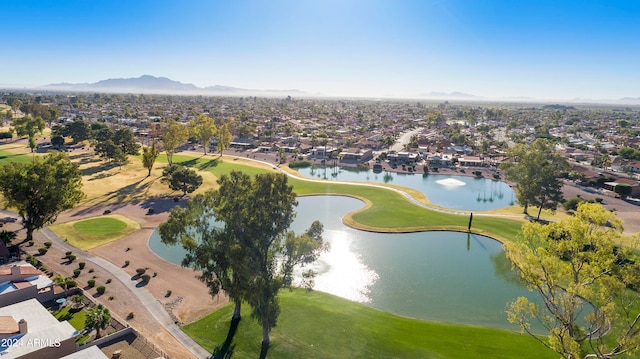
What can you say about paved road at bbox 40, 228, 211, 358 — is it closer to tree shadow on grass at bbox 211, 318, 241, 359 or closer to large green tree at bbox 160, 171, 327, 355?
tree shadow on grass at bbox 211, 318, 241, 359

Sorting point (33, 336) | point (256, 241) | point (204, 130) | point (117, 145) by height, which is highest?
point (204, 130)

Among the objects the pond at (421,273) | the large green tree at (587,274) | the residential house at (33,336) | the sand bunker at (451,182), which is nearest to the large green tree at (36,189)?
the pond at (421,273)

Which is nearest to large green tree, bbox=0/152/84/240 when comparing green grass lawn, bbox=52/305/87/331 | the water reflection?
green grass lawn, bbox=52/305/87/331

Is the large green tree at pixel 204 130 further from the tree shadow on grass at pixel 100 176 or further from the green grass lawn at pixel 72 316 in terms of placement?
the green grass lawn at pixel 72 316

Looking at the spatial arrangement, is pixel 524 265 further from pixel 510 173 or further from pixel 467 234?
pixel 510 173

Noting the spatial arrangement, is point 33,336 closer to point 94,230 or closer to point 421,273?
point 94,230

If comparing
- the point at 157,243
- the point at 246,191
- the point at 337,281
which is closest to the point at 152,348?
the point at 246,191

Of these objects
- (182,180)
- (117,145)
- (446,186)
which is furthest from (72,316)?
(446,186)
